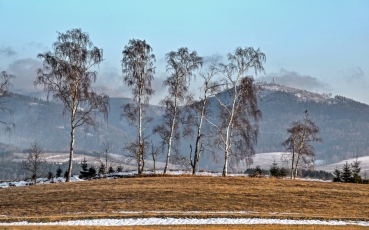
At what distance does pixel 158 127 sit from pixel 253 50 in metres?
15.3

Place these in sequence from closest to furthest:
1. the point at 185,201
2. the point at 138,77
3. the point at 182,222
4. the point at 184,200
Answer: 1. the point at 182,222
2. the point at 185,201
3. the point at 184,200
4. the point at 138,77

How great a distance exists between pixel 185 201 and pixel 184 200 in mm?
335

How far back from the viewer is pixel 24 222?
25156mm

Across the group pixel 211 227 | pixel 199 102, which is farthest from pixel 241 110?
pixel 211 227

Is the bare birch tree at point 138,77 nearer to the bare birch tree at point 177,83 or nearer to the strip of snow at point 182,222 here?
the bare birch tree at point 177,83

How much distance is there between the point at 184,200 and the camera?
31.6 meters

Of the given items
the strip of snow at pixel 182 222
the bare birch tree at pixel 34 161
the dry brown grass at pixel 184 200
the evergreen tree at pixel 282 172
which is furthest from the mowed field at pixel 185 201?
the evergreen tree at pixel 282 172

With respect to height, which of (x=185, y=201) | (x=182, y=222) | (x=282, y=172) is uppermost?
(x=282, y=172)

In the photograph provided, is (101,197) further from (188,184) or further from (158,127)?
(158,127)

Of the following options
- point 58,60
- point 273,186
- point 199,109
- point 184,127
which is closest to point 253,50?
point 199,109

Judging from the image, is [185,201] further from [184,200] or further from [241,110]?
[241,110]

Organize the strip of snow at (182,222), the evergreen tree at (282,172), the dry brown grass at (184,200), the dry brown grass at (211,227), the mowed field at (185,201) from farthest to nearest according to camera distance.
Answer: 1. the evergreen tree at (282,172)
2. the dry brown grass at (184,200)
3. the mowed field at (185,201)
4. the strip of snow at (182,222)
5. the dry brown grass at (211,227)

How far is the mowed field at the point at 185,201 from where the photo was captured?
89.8 ft

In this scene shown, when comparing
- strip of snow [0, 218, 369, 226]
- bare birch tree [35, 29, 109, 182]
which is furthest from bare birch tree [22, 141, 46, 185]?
strip of snow [0, 218, 369, 226]
